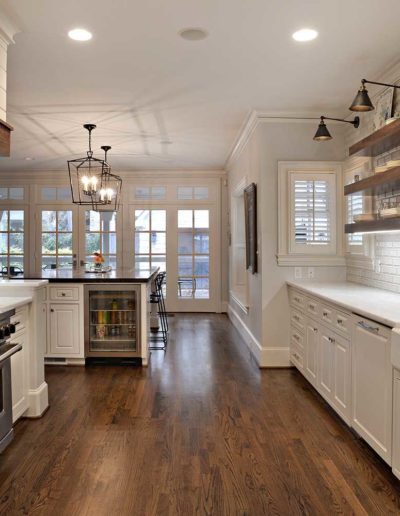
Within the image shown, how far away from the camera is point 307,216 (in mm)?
4781

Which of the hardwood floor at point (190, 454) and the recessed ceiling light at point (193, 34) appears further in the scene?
the recessed ceiling light at point (193, 34)

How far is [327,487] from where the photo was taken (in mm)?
2428

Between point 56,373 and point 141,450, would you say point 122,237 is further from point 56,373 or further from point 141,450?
point 141,450

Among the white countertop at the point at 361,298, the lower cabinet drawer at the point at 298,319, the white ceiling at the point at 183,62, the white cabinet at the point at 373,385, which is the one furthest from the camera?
the lower cabinet drawer at the point at 298,319

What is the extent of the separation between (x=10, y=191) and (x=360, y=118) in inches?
256

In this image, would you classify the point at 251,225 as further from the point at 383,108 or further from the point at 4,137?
the point at 4,137

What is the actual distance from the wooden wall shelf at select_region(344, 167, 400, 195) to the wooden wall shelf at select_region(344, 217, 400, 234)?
265 mm

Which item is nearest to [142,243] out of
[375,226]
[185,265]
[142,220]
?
[142,220]

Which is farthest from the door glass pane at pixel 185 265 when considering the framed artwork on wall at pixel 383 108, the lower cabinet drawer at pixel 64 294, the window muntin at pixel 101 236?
the framed artwork on wall at pixel 383 108

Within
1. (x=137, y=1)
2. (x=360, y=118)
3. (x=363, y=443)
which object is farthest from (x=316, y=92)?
(x=363, y=443)

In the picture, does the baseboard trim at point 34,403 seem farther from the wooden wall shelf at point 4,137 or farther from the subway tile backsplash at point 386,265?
the subway tile backsplash at point 386,265

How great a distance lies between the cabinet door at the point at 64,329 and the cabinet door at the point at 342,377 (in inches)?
108

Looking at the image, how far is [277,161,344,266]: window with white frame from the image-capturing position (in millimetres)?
4762

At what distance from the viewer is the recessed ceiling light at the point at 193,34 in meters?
3.00
